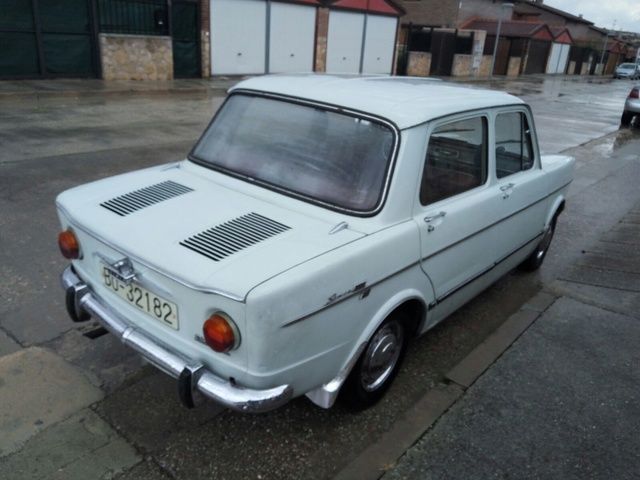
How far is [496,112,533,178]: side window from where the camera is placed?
12.8 feet

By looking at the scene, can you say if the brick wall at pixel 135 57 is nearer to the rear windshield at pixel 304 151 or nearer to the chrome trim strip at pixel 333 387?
the rear windshield at pixel 304 151

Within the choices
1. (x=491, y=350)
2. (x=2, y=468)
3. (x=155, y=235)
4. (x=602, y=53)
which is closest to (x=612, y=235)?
(x=491, y=350)

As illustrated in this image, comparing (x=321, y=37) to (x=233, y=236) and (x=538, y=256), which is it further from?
(x=233, y=236)

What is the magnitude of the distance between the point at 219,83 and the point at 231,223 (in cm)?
1767

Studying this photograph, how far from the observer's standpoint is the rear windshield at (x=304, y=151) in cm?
292

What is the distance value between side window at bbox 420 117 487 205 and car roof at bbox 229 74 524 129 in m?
0.12

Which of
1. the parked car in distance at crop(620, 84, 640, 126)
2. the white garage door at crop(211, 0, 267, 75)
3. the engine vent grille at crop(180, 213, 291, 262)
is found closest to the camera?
the engine vent grille at crop(180, 213, 291, 262)

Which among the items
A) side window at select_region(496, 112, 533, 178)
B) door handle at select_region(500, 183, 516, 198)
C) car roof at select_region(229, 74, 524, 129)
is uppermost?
car roof at select_region(229, 74, 524, 129)

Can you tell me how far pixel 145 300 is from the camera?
2.64 meters

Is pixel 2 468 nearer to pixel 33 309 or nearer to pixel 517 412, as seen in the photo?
pixel 33 309

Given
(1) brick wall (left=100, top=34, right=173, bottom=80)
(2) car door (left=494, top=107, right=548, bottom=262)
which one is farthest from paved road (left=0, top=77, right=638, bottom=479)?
(1) brick wall (left=100, top=34, right=173, bottom=80)

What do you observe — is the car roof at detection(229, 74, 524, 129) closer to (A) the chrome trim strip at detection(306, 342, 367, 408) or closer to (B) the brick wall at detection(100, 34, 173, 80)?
(A) the chrome trim strip at detection(306, 342, 367, 408)

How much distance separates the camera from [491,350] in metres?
3.87

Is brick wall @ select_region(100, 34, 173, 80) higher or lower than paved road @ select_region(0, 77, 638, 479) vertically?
higher
